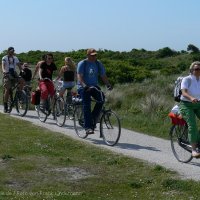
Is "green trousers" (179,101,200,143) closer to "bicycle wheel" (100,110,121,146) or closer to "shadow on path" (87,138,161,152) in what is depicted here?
"shadow on path" (87,138,161,152)

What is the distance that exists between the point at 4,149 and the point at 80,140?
1.88m

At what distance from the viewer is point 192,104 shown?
378 inches

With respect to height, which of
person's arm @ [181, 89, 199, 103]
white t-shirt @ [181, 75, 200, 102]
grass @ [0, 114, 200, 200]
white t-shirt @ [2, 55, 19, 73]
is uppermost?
white t-shirt @ [2, 55, 19, 73]

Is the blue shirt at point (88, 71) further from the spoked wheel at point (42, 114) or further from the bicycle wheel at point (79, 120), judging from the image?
A: the spoked wheel at point (42, 114)

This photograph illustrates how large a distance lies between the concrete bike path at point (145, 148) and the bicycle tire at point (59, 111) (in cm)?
16

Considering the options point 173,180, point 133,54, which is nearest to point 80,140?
point 173,180

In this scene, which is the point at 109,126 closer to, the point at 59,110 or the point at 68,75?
the point at 59,110

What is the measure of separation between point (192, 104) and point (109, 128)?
8.82 ft

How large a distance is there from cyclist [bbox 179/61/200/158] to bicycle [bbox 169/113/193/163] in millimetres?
242

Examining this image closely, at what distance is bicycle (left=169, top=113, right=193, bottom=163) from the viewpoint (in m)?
9.88

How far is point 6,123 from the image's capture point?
1512cm

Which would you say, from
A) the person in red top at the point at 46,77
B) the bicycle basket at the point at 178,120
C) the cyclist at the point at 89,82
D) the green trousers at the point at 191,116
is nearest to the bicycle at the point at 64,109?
the person in red top at the point at 46,77

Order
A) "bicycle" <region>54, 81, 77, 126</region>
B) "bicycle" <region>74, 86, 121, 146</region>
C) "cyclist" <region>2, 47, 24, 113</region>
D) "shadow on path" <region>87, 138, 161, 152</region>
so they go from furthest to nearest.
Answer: "cyclist" <region>2, 47, 24, 113</region>
"bicycle" <region>54, 81, 77, 126</region>
"bicycle" <region>74, 86, 121, 146</region>
"shadow on path" <region>87, 138, 161, 152</region>

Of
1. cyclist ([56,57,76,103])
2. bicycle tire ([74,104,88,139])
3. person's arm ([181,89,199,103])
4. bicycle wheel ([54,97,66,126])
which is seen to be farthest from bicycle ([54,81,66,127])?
person's arm ([181,89,199,103])
